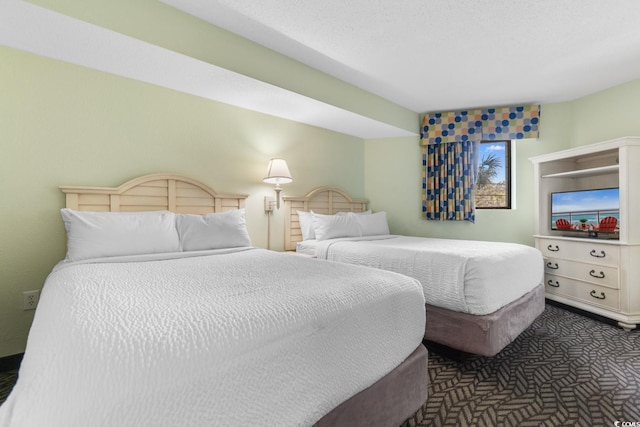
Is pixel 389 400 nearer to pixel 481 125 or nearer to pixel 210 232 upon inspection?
pixel 210 232

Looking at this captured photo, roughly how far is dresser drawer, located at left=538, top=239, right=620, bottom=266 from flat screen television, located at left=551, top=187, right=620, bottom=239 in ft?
0.60

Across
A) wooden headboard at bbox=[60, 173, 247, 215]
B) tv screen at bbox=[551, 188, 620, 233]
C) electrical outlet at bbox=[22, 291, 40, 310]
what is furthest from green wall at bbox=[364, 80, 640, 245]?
electrical outlet at bbox=[22, 291, 40, 310]

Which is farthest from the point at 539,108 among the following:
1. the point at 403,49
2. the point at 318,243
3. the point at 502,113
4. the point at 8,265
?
the point at 8,265

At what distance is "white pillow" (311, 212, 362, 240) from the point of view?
10.7ft

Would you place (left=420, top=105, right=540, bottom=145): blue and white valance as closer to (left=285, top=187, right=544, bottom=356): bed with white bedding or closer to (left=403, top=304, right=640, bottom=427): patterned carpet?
(left=285, top=187, right=544, bottom=356): bed with white bedding

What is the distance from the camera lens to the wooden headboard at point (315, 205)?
3521mm

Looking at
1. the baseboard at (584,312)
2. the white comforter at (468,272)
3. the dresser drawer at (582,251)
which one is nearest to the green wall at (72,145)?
the white comforter at (468,272)

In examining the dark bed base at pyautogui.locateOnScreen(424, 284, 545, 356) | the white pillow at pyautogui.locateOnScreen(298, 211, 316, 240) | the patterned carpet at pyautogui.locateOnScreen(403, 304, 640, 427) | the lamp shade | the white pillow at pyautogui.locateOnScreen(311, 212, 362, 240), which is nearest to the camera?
the patterned carpet at pyautogui.locateOnScreen(403, 304, 640, 427)

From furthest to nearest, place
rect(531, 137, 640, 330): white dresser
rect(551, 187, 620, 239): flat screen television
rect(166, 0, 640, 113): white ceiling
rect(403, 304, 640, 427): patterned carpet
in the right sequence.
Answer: rect(551, 187, 620, 239): flat screen television, rect(531, 137, 640, 330): white dresser, rect(166, 0, 640, 113): white ceiling, rect(403, 304, 640, 427): patterned carpet

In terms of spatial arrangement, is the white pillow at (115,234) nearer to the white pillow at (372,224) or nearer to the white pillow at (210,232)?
the white pillow at (210,232)

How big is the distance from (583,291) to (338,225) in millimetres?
2471

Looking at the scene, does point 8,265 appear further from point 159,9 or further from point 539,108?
point 539,108

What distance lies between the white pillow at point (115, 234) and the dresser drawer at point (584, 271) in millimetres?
3684

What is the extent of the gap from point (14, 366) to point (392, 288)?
8.04 ft
